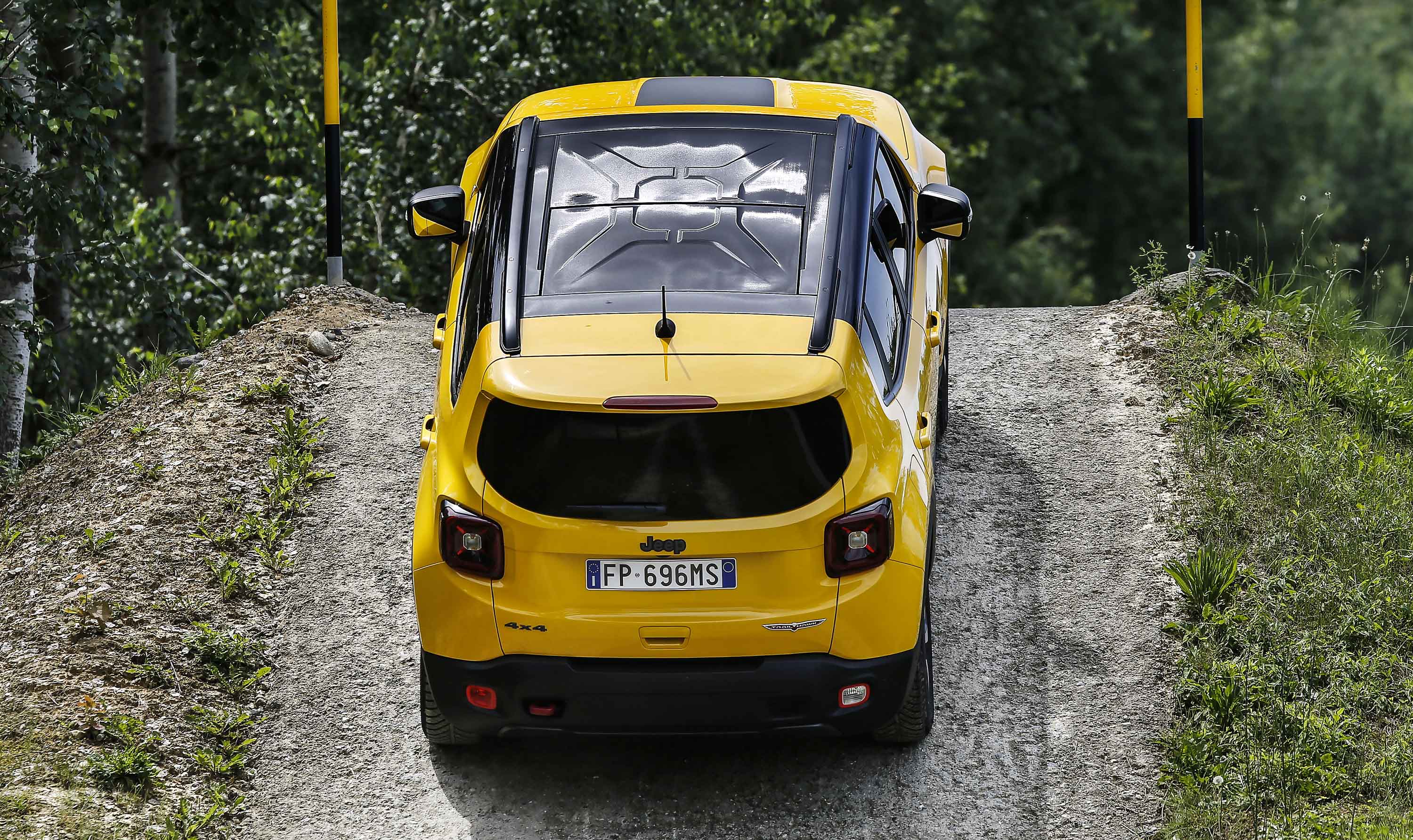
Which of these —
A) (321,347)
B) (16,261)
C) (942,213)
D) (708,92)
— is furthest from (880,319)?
(16,261)

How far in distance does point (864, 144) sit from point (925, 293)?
35.4 inches

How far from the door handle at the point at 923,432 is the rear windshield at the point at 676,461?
2.36 feet

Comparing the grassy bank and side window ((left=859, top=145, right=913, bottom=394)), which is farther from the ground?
side window ((left=859, top=145, right=913, bottom=394))

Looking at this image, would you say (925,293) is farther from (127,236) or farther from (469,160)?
(127,236)

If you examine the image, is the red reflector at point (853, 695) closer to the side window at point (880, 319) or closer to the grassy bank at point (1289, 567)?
the side window at point (880, 319)

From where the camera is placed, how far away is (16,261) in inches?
358

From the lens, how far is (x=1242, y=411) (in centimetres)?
775

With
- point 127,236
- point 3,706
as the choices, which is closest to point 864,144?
point 3,706

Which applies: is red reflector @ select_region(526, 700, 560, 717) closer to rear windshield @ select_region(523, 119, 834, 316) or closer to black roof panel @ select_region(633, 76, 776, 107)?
rear windshield @ select_region(523, 119, 834, 316)

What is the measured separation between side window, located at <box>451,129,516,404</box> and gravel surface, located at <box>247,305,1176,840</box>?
1524mm

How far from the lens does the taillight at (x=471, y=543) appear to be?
17.0ft

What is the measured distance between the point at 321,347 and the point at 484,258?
141 inches

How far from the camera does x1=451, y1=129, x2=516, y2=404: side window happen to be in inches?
223

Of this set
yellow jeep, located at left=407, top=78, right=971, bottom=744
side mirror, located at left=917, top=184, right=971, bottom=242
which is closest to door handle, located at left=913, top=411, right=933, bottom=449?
yellow jeep, located at left=407, top=78, right=971, bottom=744
